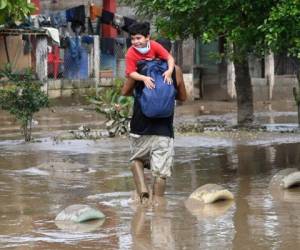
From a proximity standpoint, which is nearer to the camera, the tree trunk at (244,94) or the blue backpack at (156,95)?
the blue backpack at (156,95)

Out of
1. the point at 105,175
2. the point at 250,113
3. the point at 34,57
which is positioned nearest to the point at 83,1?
the point at 34,57

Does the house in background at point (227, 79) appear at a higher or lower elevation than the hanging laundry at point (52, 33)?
lower

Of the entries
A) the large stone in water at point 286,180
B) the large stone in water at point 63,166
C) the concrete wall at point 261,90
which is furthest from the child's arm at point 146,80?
the concrete wall at point 261,90

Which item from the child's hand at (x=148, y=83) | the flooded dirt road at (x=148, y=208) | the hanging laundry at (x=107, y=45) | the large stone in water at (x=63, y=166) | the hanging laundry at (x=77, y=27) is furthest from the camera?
the hanging laundry at (x=77, y=27)

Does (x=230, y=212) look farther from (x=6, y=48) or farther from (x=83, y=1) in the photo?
(x=83, y=1)

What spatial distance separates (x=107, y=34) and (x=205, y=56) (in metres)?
3.85

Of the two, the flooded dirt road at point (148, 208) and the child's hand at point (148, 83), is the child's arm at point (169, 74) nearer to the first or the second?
the child's hand at point (148, 83)

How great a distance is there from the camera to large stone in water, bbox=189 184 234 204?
729cm

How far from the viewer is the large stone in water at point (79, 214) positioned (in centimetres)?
644

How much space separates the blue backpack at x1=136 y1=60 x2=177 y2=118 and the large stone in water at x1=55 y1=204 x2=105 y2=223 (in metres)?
1.07

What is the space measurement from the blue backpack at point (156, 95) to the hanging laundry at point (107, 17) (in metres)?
22.1

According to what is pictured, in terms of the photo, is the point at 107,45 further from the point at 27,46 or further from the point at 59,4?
the point at 59,4

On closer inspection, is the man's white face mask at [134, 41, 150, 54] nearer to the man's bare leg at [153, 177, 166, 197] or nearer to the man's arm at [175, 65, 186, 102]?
the man's arm at [175, 65, 186, 102]

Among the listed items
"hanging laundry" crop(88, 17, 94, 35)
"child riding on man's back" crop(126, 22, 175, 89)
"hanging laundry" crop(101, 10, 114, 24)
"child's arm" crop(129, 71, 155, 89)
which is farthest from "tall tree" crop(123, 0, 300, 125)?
"hanging laundry" crop(88, 17, 94, 35)
